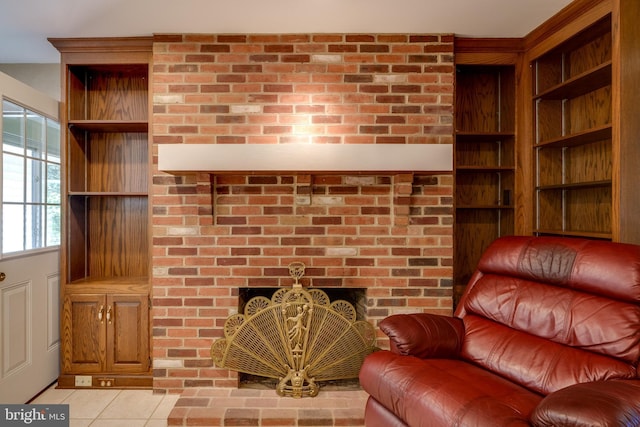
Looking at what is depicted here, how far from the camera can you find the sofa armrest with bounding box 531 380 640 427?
1.11m

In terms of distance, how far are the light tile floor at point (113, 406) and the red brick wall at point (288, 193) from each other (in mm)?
129

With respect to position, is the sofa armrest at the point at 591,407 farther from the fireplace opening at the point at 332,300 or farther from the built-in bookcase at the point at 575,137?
the fireplace opening at the point at 332,300

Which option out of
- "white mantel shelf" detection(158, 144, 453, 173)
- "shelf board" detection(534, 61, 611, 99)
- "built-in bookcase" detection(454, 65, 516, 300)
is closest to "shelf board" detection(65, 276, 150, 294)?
"white mantel shelf" detection(158, 144, 453, 173)

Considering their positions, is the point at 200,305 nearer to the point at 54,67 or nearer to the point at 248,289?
the point at 248,289

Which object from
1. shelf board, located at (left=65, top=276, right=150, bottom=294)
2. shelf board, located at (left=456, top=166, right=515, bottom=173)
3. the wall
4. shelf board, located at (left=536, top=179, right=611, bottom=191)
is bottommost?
shelf board, located at (left=65, top=276, right=150, bottom=294)

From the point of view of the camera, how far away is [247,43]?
2.44 metres

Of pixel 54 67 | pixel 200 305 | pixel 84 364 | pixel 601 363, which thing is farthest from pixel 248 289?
pixel 54 67

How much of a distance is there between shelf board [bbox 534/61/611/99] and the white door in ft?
10.2

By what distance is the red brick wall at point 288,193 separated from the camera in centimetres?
244

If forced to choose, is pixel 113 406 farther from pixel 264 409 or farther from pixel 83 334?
pixel 264 409

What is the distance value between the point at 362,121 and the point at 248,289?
1311mm

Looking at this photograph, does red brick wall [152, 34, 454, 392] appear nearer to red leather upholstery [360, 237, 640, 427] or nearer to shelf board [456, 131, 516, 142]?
shelf board [456, 131, 516, 142]

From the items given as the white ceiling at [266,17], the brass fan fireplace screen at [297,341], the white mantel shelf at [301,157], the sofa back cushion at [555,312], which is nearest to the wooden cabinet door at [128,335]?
the brass fan fireplace screen at [297,341]

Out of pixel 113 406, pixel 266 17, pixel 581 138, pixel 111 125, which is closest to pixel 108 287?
pixel 113 406
